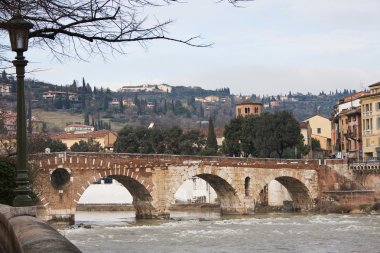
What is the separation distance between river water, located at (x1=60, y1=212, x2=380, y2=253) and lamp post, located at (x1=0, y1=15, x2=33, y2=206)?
18.2m

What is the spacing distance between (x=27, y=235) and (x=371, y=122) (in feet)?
178

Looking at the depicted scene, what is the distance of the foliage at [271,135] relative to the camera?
6325cm

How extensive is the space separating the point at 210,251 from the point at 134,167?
17300 millimetres

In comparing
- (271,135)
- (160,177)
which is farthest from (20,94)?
(271,135)

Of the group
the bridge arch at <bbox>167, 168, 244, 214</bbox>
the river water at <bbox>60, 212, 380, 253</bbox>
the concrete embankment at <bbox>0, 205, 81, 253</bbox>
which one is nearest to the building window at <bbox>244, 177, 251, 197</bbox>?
the bridge arch at <bbox>167, 168, 244, 214</bbox>

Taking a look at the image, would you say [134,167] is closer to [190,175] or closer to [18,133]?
[190,175]

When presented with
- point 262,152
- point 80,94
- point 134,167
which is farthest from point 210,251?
point 80,94

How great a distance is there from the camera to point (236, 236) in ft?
108

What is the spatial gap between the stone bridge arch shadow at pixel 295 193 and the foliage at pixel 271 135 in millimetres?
8109

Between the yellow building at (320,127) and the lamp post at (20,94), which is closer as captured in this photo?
the lamp post at (20,94)

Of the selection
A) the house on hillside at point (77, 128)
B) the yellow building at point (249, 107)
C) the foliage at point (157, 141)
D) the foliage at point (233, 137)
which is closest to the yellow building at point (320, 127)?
the yellow building at point (249, 107)

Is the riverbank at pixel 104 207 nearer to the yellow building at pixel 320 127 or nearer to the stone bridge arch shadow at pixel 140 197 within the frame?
the stone bridge arch shadow at pixel 140 197

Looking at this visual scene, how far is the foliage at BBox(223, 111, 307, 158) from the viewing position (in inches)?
2490

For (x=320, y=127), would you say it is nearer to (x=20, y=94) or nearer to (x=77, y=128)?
(x=77, y=128)
